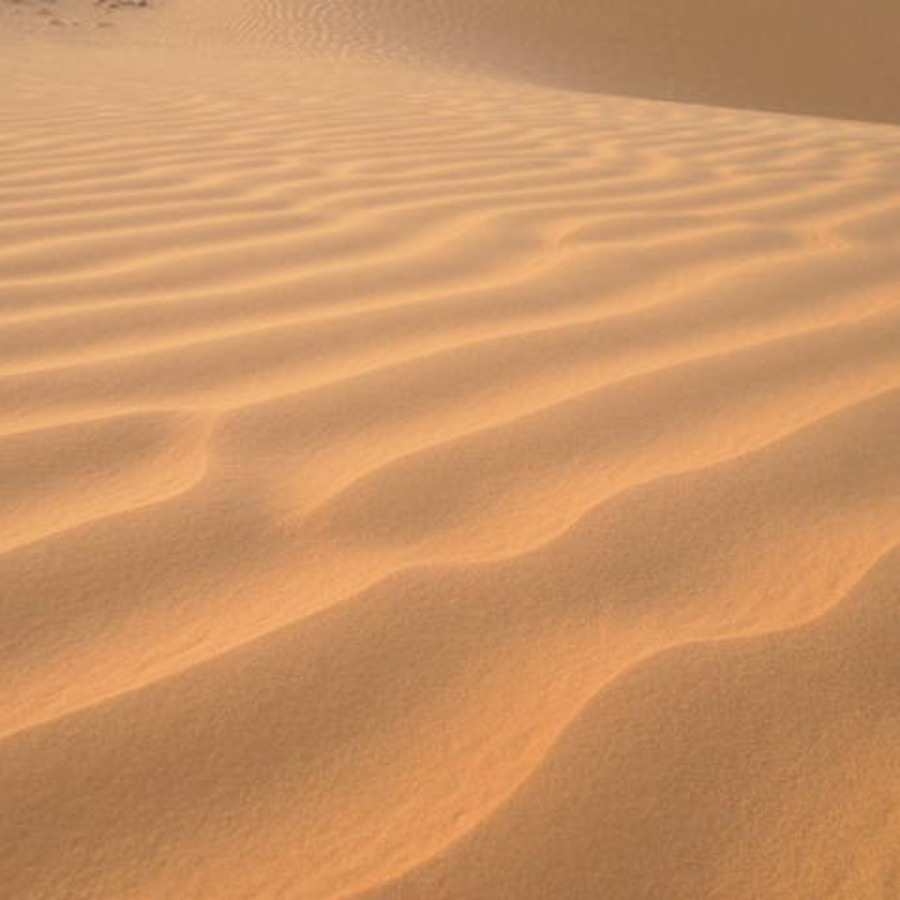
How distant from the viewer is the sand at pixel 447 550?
2.63 feet

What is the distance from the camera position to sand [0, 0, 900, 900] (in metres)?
0.80

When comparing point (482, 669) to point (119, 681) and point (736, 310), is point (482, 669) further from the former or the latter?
point (736, 310)

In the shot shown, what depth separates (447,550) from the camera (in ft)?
3.71

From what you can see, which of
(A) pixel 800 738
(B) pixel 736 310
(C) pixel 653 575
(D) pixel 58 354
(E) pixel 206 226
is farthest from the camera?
(E) pixel 206 226

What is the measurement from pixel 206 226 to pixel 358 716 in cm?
177

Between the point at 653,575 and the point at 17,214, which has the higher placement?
the point at 17,214

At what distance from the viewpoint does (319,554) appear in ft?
3.68

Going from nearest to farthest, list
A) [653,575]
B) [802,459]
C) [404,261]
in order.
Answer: [653,575], [802,459], [404,261]

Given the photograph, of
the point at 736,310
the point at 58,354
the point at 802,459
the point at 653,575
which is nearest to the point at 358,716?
the point at 653,575

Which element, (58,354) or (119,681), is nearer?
(119,681)

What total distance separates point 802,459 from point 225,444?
0.80 meters

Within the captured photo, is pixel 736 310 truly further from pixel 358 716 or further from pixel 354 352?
pixel 358 716

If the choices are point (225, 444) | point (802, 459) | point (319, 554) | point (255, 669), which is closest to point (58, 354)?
point (225, 444)

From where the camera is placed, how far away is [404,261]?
83.2 inches
